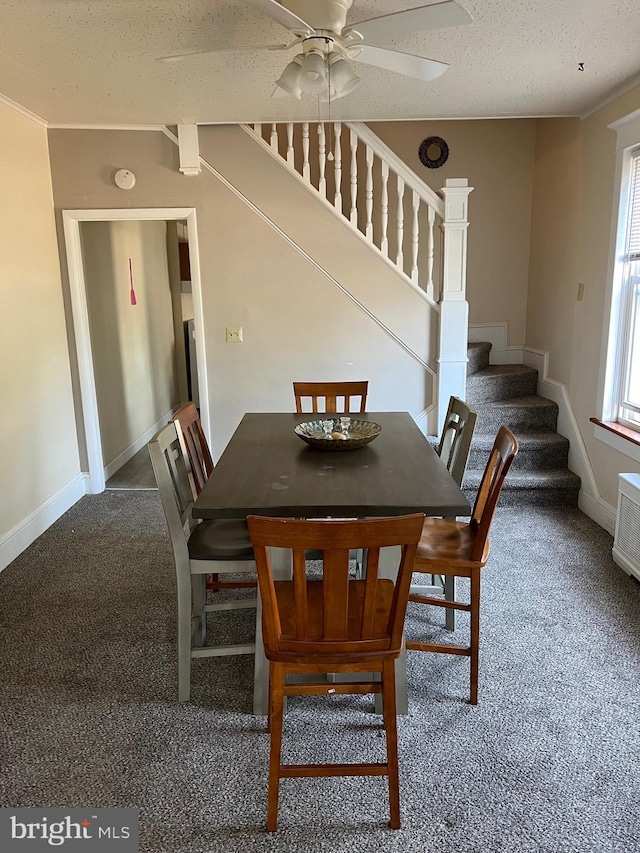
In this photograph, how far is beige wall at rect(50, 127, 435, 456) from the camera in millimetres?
4020

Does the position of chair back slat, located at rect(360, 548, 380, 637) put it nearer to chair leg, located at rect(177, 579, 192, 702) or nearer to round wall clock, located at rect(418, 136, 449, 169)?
chair leg, located at rect(177, 579, 192, 702)

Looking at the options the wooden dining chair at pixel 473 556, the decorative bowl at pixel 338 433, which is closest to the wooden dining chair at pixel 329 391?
the decorative bowl at pixel 338 433

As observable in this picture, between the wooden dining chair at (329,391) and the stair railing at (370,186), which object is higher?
the stair railing at (370,186)

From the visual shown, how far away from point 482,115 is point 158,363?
4.12 meters

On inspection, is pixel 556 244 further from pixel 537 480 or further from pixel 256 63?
pixel 256 63

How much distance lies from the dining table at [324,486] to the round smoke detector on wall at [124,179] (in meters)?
2.31

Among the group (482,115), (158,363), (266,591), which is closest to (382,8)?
(482,115)

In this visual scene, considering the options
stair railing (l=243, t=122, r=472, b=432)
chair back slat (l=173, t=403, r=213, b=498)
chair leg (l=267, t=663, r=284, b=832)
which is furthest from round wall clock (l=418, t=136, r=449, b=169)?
chair leg (l=267, t=663, r=284, b=832)

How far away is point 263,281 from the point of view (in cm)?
422

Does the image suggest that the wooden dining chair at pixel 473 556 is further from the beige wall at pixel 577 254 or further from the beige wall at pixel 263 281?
the beige wall at pixel 263 281

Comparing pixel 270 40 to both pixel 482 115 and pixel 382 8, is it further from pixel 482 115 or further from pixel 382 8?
pixel 482 115

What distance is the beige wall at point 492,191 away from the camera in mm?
4949

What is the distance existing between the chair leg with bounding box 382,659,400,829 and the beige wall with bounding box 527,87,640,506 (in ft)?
7.58

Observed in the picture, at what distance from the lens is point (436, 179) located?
5090 mm
